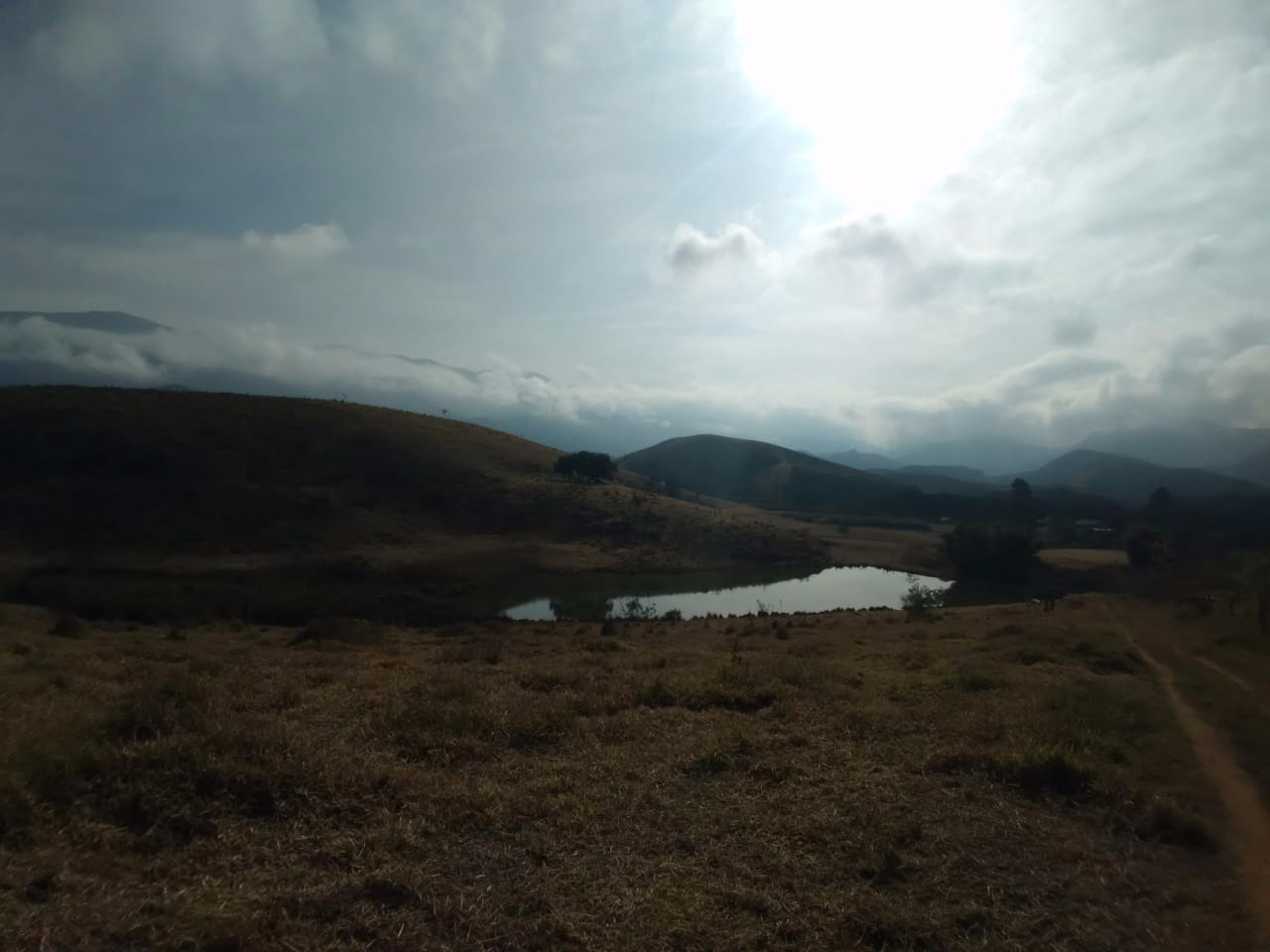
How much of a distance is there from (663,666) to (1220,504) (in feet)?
378

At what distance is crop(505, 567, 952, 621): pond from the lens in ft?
165

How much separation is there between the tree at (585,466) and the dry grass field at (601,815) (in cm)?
9230

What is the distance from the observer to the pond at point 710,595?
50406 mm

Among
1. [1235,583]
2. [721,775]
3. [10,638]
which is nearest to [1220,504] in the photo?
[1235,583]

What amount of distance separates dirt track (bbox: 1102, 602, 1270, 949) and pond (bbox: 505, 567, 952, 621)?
31997 millimetres

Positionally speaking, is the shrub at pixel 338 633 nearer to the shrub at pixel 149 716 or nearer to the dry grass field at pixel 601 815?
the dry grass field at pixel 601 815

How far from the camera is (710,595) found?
6256 centimetres

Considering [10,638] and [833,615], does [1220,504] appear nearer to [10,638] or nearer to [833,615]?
[833,615]

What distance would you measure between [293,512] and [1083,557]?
8609cm

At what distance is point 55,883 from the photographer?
6.19 m

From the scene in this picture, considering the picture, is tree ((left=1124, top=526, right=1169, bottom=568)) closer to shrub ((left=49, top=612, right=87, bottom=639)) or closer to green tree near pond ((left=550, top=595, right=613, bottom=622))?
green tree near pond ((left=550, top=595, right=613, bottom=622))

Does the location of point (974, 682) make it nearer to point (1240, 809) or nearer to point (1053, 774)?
point (1053, 774)

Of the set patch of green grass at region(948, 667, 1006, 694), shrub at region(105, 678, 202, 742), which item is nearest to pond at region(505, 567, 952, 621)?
patch of green grass at region(948, 667, 1006, 694)

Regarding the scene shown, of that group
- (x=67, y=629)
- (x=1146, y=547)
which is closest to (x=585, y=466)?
(x=1146, y=547)
